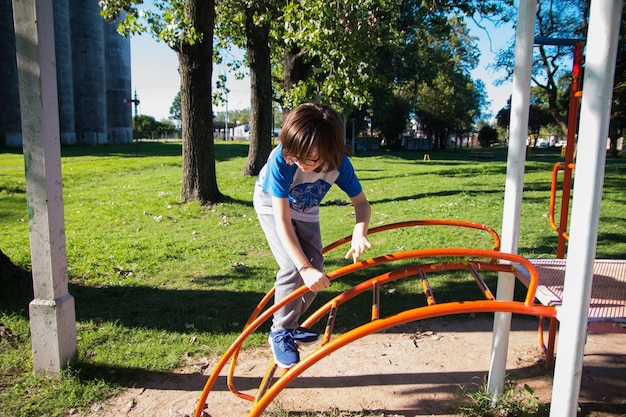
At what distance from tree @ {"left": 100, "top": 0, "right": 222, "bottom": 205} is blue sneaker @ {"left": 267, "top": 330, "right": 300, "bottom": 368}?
263 inches

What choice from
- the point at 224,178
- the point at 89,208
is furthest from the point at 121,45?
the point at 89,208

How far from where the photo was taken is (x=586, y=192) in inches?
77.1

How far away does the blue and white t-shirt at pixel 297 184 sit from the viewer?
2.50 meters

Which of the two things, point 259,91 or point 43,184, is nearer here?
point 43,184

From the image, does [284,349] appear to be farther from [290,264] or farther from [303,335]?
[290,264]

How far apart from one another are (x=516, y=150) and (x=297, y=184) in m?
1.29

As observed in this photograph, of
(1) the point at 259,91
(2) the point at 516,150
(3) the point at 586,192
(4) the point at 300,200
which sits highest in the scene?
(1) the point at 259,91

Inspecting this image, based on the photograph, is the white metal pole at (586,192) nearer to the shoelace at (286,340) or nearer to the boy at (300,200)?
the boy at (300,200)

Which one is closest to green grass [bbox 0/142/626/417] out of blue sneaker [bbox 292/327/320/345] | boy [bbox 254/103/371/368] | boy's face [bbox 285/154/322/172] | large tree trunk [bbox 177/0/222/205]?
large tree trunk [bbox 177/0/222/205]

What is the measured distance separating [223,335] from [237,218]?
4875 millimetres

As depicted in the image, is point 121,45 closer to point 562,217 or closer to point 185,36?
point 185,36

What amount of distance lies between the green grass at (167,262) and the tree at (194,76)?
58 centimetres

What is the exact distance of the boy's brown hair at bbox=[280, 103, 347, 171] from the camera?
2287 millimetres

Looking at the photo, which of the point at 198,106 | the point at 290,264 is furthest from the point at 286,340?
the point at 198,106
